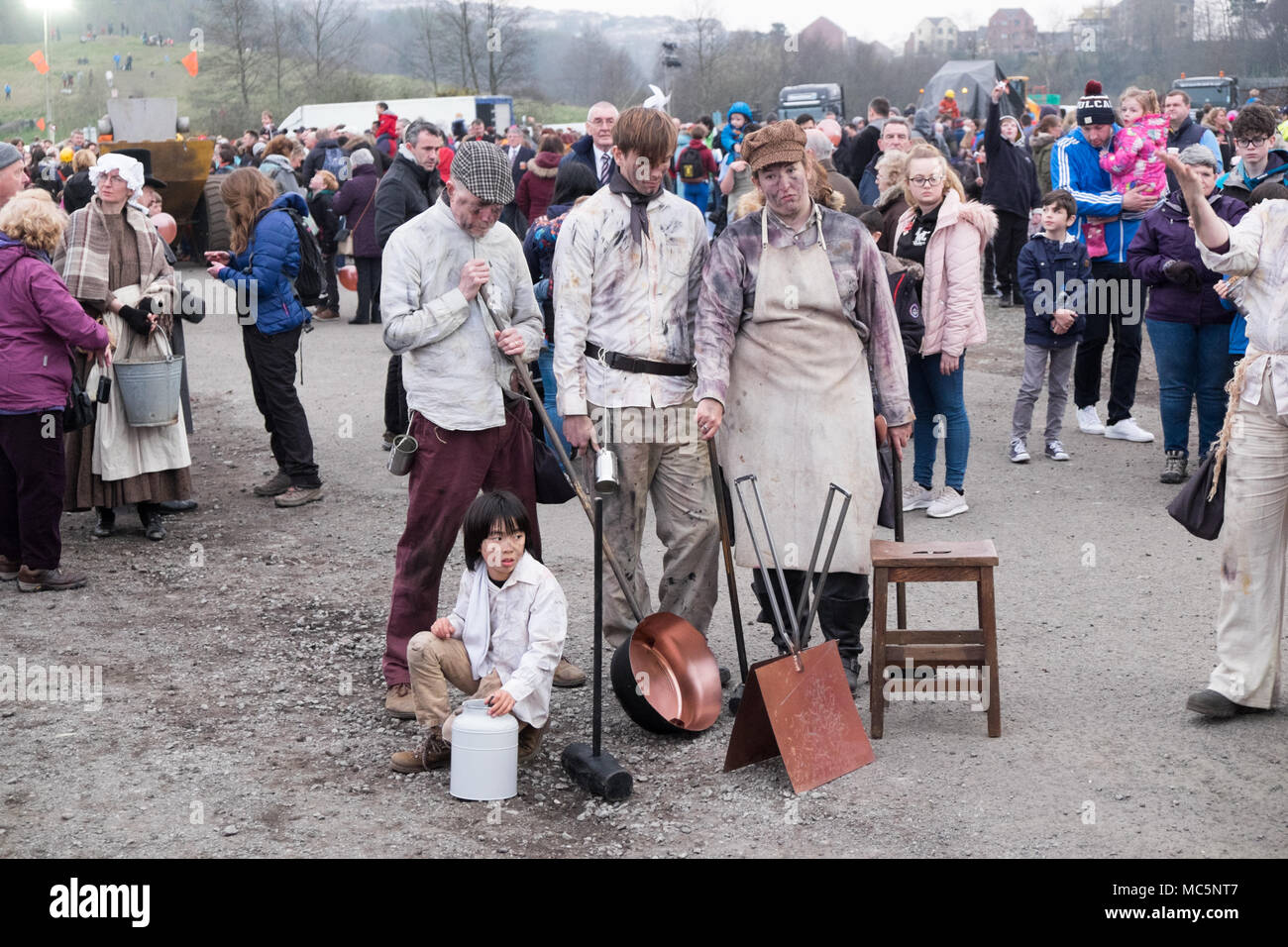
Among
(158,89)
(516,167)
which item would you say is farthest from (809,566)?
(158,89)

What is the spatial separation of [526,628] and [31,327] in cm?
351

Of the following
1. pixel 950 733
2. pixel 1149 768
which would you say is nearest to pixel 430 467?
pixel 950 733

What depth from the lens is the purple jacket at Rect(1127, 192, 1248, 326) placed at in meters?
8.03

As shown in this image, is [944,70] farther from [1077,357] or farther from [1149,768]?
[1149,768]

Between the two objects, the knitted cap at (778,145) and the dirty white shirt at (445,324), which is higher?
the knitted cap at (778,145)

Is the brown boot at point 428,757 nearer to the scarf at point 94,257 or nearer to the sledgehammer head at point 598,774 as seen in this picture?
the sledgehammer head at point 598,774

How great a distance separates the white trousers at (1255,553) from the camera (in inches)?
190

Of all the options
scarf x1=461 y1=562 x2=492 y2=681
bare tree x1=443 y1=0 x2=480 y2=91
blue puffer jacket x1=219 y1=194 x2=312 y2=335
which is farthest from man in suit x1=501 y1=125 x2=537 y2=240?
bare tree x1=443 y1=0 x2=480 y2=91

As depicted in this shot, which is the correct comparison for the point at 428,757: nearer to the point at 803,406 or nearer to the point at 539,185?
the point at 803,406

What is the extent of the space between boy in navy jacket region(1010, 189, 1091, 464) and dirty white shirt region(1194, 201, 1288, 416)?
400 cm

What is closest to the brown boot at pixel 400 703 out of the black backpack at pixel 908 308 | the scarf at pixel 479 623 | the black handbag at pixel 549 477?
the scarf at pixel 479 623

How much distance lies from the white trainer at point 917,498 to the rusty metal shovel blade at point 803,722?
3480 mm

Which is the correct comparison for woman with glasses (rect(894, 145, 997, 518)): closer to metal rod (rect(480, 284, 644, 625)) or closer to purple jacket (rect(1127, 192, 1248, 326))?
purple jacket (rect(1127, 192, 1248, 326))

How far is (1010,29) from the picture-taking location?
108 metres
